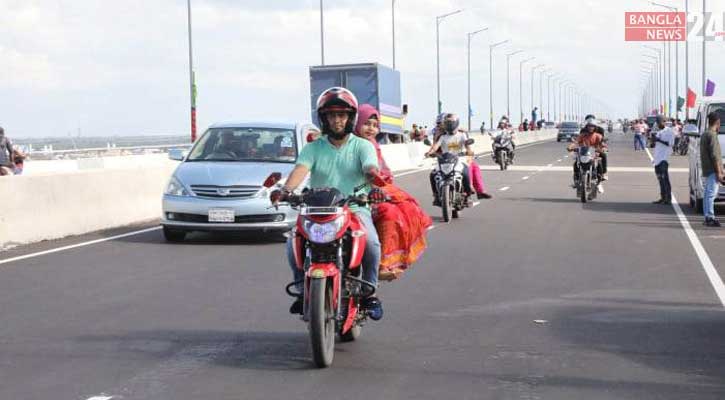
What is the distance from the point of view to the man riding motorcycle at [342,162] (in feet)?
27.4

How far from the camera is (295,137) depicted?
58.5ft

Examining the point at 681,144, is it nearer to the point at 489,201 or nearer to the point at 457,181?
the point at 489,201

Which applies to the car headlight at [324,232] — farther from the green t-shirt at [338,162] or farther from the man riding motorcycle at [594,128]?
the man riding motorcycle at [594,128]

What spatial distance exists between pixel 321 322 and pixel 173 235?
379 inches

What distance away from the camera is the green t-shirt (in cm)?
845

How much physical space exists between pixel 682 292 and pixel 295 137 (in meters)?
7.20

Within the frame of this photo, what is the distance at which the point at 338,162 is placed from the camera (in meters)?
8.45

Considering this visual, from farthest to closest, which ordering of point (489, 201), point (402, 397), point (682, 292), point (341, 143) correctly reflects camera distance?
point (489, 201)
point (682, 292)
point (341, 143)
point (402, 397)

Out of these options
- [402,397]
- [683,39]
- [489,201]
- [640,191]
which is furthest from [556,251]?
[683,39]

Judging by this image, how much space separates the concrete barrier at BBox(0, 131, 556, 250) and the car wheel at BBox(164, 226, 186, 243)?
1.68 metres

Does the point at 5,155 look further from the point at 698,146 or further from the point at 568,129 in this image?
the point at 568,129

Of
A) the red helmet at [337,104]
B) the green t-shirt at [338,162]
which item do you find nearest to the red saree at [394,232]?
the green t-shirt at [338,162]

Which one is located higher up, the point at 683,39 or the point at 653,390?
the point at 683,39

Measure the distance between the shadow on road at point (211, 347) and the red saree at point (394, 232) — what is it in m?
0.78
